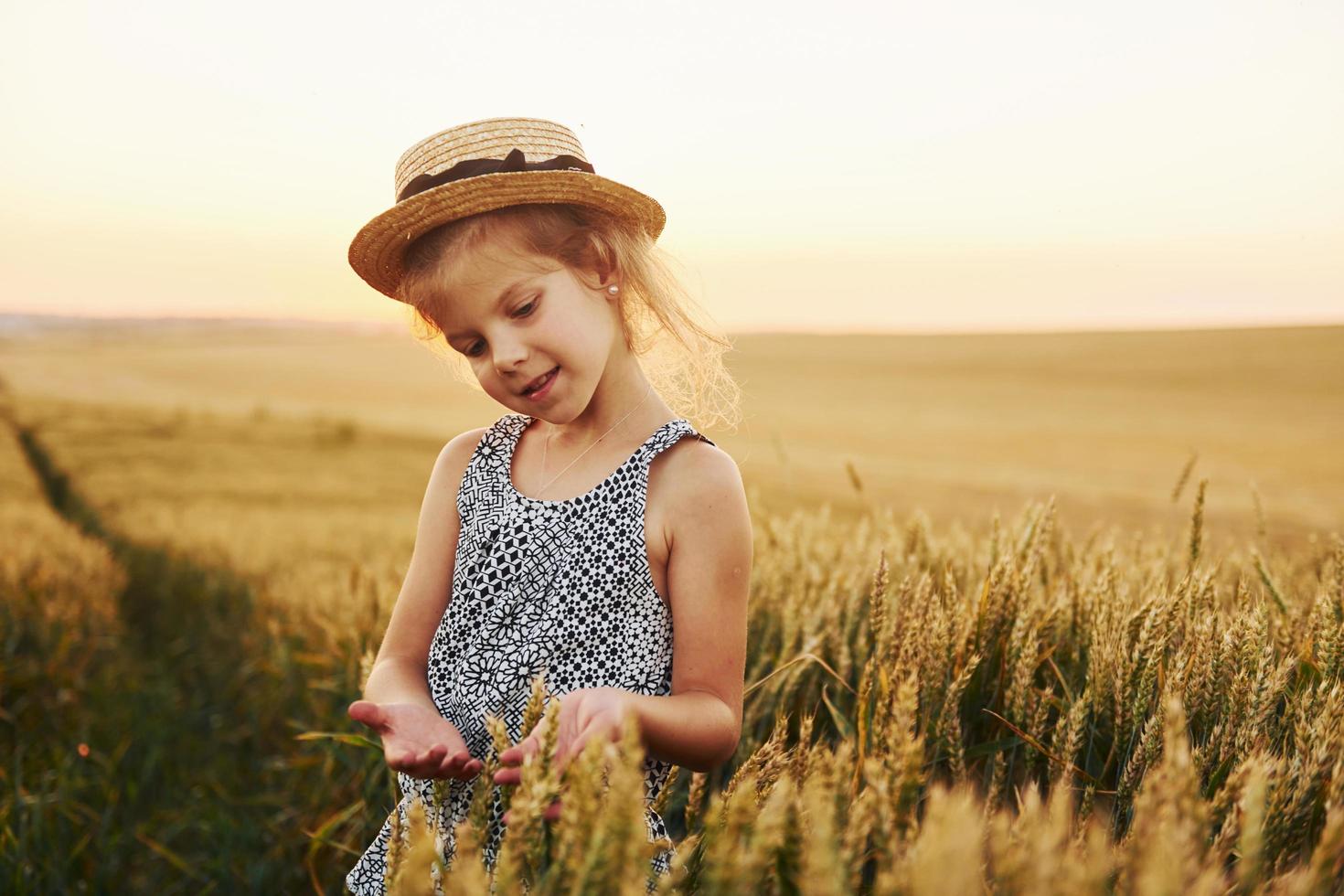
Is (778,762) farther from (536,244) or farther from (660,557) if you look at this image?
(536,244)

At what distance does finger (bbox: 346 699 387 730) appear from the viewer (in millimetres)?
1478

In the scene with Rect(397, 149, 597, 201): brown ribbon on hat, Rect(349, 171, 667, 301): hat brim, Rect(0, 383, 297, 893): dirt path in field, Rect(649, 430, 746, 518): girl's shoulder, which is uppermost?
Rect(397, 149, 597, 201): brown ribbon on hat

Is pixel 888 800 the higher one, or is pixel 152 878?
pixel 888 800

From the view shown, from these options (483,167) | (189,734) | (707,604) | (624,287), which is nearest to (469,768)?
(707,604)

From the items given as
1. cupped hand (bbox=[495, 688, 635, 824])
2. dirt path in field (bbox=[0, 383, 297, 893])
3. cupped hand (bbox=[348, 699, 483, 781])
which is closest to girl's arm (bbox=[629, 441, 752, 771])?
cupped hand (bbox=[495, 688, 635, 824])

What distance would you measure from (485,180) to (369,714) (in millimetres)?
960

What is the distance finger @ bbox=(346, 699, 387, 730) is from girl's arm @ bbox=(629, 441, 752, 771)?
45 cm

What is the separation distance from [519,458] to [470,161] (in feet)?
1.97

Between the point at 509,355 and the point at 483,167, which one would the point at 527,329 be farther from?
the point at 483,167

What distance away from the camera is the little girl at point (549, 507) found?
64.4 inches

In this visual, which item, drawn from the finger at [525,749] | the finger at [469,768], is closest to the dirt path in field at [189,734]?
the finger at [469,768]

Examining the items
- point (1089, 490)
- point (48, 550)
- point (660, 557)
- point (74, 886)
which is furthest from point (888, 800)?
point (1089, 490)

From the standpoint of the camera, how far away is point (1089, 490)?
1304 centimetres

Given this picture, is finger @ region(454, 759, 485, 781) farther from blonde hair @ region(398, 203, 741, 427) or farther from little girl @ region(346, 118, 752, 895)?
blonde hair @ region(398, 203, 741, 427)
